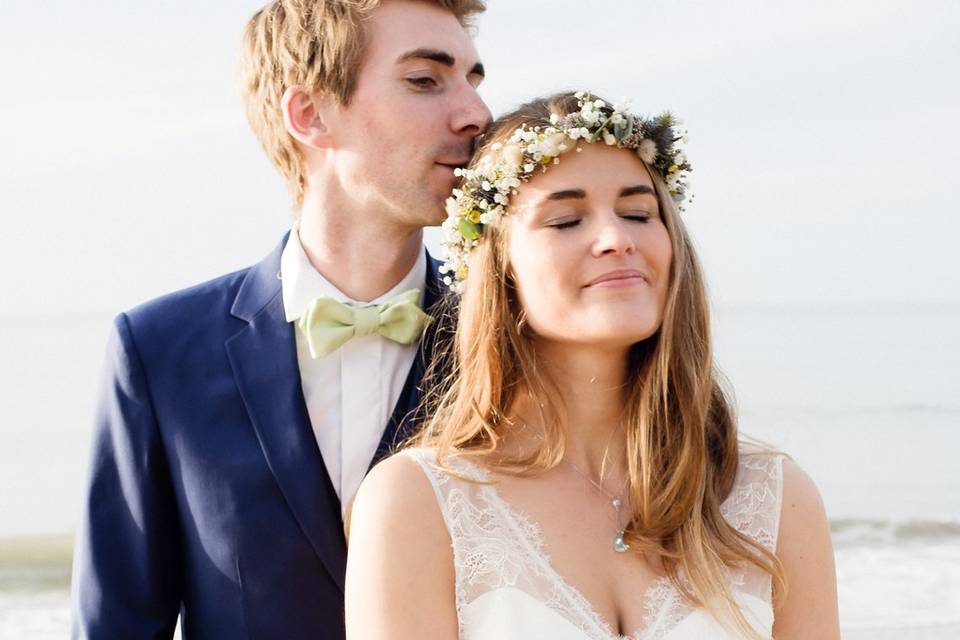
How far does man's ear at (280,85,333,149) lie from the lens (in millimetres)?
3752

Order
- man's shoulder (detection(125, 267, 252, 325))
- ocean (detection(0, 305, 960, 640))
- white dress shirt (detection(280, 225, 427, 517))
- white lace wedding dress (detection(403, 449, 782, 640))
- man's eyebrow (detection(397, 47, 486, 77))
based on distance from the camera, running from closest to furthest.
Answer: white lace wedding dress (detection(403, 449, 782, 640)) → white dress shirt (detection(280, 225, 427, 517)) → man's shoulder (detection(125, 267, 252, 325)) → man's eyebrow (detection(397, 47, 486, 77)) → ocean (detection(0, 305, 960, 640))

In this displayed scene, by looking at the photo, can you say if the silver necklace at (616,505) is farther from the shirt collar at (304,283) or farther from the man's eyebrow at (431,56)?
the man's eyebrow at (431,56)

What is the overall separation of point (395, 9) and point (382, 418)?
1180 mm

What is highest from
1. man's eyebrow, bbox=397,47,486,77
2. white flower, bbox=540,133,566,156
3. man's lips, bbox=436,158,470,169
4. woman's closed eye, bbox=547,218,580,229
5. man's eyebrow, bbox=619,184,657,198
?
man's eyebrow, bbox=397,47,486,77

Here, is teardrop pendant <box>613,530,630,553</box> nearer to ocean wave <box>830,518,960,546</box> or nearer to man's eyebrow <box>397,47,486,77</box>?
man's eyebrow <box>397,47,486,77</box>

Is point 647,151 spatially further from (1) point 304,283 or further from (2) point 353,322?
(1) point 304,283

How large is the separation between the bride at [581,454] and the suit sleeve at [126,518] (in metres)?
0.74

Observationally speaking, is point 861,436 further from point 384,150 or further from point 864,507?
point 384,150

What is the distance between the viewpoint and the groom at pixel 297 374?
10.9 ft

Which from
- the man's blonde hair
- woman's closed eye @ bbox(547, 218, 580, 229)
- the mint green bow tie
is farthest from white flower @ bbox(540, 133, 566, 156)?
the man's blonde hair

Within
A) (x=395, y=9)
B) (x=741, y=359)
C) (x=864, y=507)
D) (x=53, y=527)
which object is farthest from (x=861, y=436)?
(x=395, y=9)

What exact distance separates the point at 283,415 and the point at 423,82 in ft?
3.35

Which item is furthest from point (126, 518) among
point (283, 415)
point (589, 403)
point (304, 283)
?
point (589, 403)

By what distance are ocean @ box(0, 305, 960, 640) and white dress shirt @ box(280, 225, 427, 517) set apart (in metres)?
0.89
